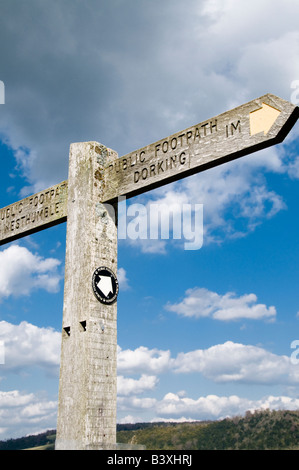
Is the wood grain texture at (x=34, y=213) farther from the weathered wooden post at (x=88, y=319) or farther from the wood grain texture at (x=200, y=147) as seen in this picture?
the wood grain texture at (x=200, y=147)

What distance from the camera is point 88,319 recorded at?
5883mm

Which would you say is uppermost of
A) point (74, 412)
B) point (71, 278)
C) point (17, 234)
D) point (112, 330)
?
point (17, 234)

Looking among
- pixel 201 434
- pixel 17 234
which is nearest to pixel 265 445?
pixel 201 434

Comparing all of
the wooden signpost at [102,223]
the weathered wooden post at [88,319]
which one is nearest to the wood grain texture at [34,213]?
the wooden signpost at [102,223]

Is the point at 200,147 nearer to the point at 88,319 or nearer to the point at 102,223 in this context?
the point at 102,223

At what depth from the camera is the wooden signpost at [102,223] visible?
17.6ft

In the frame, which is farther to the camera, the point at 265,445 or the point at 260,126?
the point at 265,445

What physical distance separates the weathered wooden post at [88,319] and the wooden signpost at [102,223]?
1cm

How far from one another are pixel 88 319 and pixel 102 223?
4.48 feet
